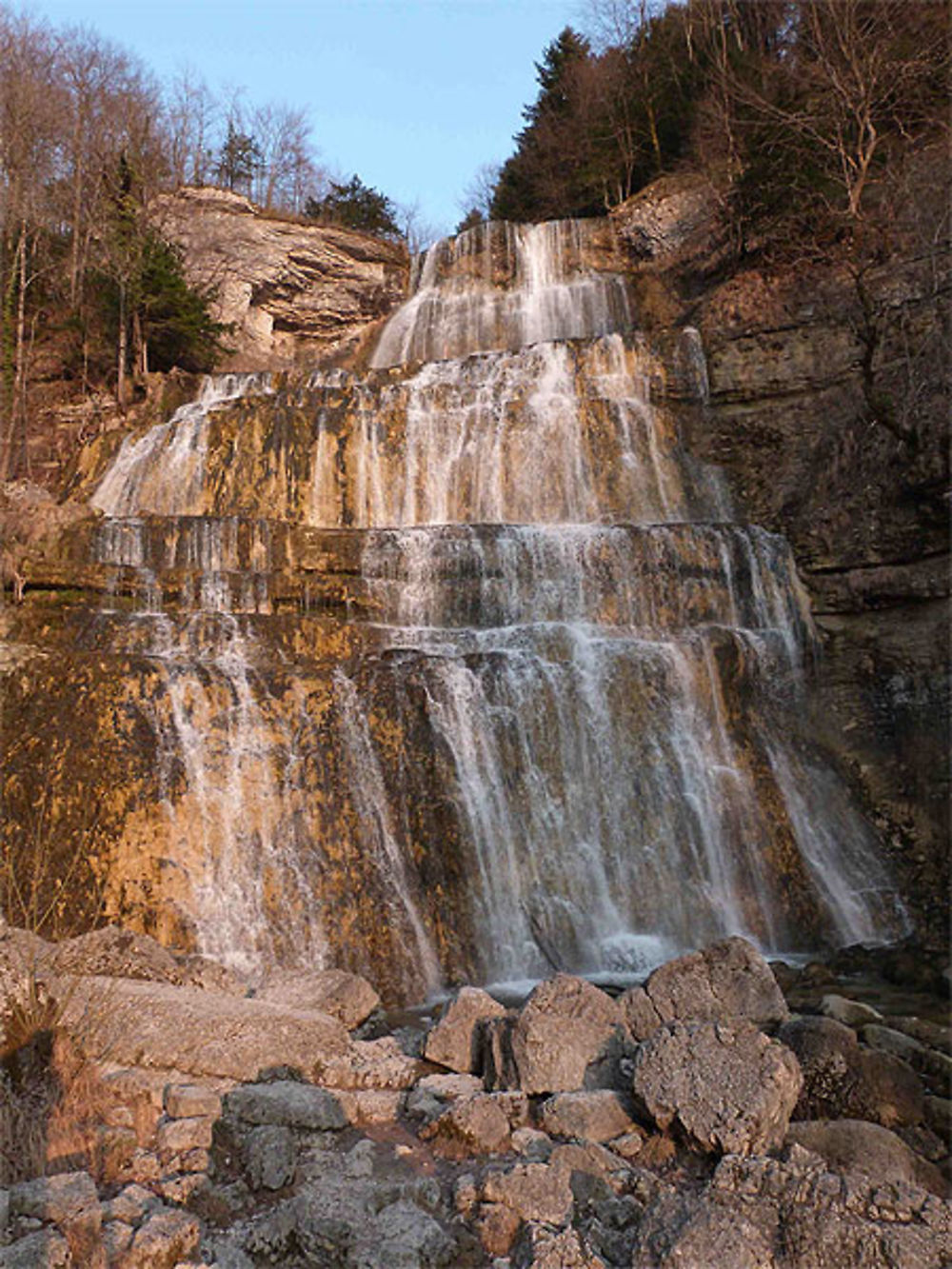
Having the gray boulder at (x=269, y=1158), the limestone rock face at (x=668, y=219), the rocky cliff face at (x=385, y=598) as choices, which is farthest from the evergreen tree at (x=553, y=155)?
the gray boulder at (x=269, y=1158)

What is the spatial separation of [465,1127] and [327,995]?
8.82 feet

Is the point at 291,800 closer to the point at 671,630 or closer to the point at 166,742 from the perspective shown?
the point at 166,742

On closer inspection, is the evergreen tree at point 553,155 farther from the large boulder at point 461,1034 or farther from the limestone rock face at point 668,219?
the large boulder at point 461,1034

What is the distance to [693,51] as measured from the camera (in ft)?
93.5

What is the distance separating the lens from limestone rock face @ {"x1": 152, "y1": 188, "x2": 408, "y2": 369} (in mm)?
28672

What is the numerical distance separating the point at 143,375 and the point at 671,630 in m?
17.8

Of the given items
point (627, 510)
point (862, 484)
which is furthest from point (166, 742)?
point (862, 484)

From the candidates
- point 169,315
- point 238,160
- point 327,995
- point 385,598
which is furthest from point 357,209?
point 327,995

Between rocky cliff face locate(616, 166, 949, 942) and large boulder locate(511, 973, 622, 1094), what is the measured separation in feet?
22.9

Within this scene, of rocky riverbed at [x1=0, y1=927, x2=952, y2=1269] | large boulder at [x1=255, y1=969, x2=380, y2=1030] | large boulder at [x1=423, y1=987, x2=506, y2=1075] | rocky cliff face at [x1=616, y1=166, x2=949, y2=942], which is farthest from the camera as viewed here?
rocky cliff face at [x1=616, y1=166, x2=949, y2=942]

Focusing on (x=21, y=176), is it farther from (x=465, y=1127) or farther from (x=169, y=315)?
(x=465, y=1127)

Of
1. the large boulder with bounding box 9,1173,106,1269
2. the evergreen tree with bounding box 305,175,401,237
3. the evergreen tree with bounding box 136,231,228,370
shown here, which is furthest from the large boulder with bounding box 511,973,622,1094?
the evergreen tree with bounding box 305,175,401,237

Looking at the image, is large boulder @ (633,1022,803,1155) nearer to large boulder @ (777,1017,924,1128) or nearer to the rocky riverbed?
the rocky riverbed

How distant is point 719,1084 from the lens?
185 inches
